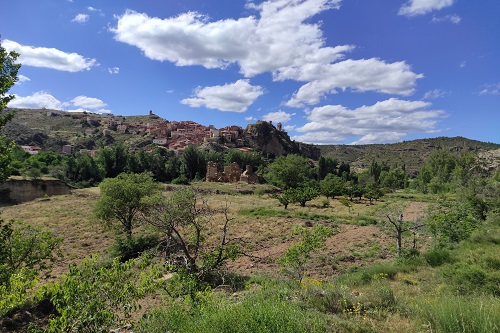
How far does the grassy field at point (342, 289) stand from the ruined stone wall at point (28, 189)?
17.4 meters

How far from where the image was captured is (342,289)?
7023 millimetres

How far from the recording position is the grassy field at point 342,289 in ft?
14.9

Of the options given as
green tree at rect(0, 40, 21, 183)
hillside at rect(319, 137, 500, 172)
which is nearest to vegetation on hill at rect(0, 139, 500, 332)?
green tree at rect(0, 40, 21, 183)

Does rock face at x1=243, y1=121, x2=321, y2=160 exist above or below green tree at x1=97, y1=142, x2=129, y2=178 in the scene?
above

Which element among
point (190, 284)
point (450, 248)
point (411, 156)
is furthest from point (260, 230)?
point (411, 156)

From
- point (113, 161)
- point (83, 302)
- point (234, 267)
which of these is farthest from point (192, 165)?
point (83, 302)

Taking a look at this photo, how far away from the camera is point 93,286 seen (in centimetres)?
451

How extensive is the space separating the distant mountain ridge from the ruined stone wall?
201ft

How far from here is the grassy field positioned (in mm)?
4535

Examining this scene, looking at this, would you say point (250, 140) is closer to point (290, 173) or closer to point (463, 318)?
point (290, 173)

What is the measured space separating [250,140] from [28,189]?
288 feet

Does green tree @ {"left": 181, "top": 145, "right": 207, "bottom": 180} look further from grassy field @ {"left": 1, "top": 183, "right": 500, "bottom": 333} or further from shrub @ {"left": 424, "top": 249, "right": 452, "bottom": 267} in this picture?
shrub @ {"left": 424, "top": 249, "right": 452, "bottom": 267}

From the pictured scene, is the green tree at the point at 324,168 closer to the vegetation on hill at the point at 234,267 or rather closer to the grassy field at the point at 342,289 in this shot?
the vegetation on hill at the point at 234,267

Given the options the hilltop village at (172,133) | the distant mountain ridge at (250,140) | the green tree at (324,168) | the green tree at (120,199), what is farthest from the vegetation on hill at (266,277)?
the distant mountain ridge at (250,140)
